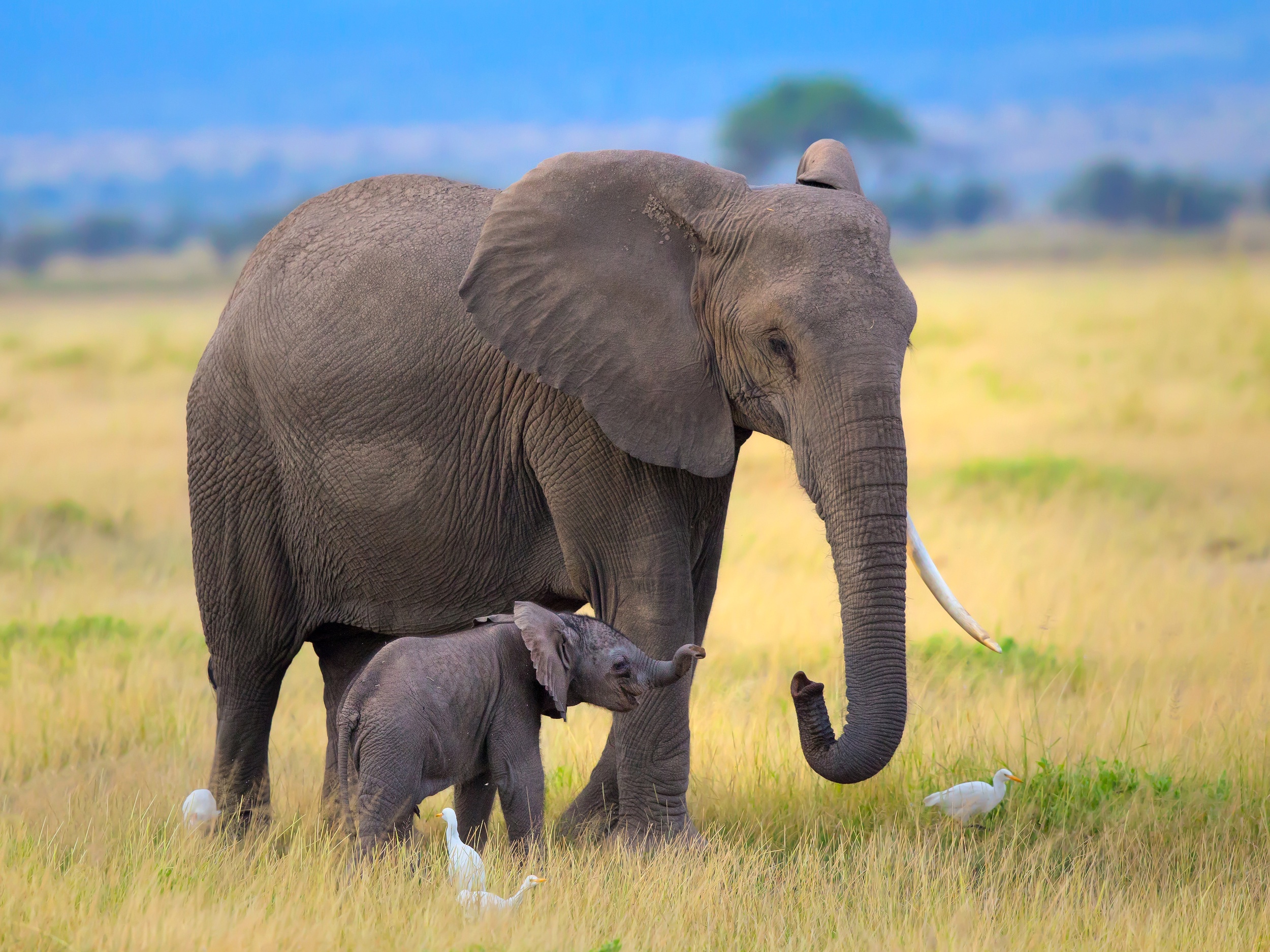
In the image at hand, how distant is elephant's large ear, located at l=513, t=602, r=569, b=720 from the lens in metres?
5.06

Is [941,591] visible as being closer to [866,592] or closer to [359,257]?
[866,592]

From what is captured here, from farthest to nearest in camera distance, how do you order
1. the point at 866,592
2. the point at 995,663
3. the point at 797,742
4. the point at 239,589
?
the point at 995,663 < the point at 797,742 < the point at 239,589 < the point at 866,592

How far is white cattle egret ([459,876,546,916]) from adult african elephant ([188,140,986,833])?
0.91 metres

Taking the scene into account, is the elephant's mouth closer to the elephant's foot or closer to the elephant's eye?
the elephant's foot

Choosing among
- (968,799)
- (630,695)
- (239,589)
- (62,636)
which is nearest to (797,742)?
(968,799)

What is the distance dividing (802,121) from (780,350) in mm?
68294

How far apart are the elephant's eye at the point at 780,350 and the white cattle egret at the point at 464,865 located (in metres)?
1.71

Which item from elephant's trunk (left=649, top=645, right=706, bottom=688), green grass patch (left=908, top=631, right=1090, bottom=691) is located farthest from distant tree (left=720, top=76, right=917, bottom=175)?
elephant's trunk (left=649, top=645, right=706, bottom=688)

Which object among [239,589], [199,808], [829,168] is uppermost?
[829,168]

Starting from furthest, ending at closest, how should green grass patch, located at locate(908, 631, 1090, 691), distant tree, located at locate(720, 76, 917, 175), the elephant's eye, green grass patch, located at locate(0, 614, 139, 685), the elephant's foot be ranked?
distant tree, located at locate(720, 76, 917, 175)
green grass patch, located at locate(0, 614, 139, 685)
green grass patch, located at locate(908, 631, 1090, 691)
the elephant's foot
the elephant's eye

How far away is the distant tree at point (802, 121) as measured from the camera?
70.2 meters

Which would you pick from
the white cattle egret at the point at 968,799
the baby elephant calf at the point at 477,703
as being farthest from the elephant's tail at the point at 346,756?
the white cattle egret at the point at 968,799

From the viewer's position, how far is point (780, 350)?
4.95m

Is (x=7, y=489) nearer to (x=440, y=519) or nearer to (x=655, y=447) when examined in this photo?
(x=440, y=519)
